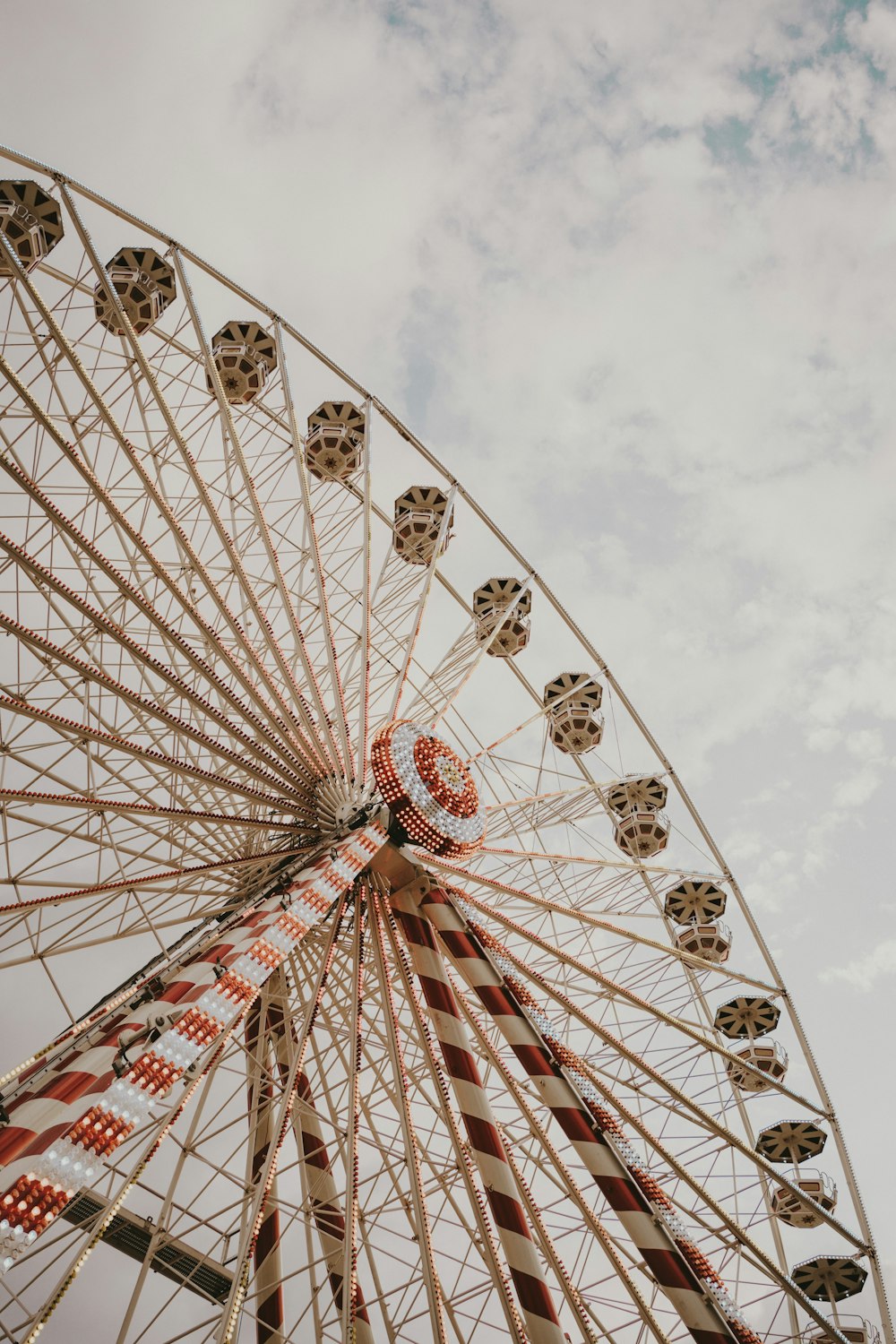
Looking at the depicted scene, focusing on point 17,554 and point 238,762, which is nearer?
point 17,554

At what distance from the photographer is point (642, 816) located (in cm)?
1988

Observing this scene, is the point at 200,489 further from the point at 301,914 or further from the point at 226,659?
the point at 301,914

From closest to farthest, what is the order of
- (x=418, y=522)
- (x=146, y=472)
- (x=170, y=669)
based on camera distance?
(x=146, y=472) → (x=170, y=669) → (x=418, y=522)

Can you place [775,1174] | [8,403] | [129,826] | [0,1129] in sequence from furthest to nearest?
[129,826], [8,403], [775,1174], [0,1129]

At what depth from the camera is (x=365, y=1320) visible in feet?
38.5

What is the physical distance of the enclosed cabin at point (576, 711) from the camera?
20297 mm

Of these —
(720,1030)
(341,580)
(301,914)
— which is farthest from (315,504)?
(720,1030)

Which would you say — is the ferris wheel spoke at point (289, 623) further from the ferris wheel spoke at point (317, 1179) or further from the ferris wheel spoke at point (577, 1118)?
the ferris wheel spoke at point (317, 1179)

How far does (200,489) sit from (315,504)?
8068 millimetres

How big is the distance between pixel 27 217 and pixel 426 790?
9401 mm

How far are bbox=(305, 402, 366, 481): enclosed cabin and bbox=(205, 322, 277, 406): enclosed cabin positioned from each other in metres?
1.44

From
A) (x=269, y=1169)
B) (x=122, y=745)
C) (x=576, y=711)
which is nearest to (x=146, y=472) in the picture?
(x=122, y=745)

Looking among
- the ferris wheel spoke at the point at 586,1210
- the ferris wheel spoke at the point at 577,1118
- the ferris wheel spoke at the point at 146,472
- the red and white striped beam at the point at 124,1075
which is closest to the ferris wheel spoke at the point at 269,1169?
the ferris wheel spoke at the point at 577,1118

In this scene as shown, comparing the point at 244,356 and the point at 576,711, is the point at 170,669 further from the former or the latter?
the point at 576,711
